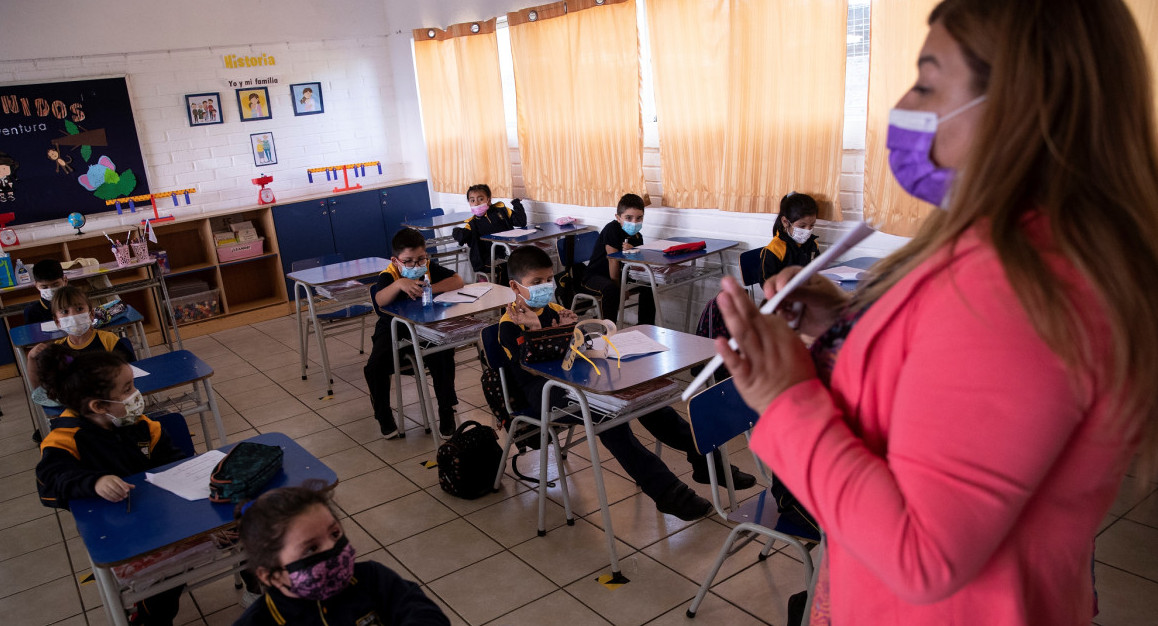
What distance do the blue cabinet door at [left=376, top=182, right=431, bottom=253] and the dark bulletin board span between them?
7.03 feet

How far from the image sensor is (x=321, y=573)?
5.54 feet

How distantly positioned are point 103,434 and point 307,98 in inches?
234

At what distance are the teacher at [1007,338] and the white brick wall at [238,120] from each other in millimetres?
7414

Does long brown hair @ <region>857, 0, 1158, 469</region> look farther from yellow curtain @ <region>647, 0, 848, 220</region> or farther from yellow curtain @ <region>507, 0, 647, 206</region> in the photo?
yellow curtain @ <region>507, 0, 647, 206</region>

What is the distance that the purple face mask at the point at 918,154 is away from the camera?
77 centimetres

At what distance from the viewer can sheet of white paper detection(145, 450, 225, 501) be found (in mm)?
2193

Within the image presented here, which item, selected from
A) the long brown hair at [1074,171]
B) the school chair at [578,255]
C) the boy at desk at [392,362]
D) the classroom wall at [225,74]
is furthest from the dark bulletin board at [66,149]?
the long brown hair at [1074,171]

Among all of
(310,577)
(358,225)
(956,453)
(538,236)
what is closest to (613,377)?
(310,577)

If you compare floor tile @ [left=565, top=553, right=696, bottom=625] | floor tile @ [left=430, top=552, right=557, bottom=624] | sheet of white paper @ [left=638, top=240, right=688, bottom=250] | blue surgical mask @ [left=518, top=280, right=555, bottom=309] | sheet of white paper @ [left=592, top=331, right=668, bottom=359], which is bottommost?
floor tile @ [left=430, top=552, right=557, bottom=624]

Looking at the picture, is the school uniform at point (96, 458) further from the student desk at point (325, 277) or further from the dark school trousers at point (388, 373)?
the student desk at point (325, 277)

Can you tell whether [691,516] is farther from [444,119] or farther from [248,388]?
[444,119]

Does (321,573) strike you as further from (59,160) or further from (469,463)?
(59,160)

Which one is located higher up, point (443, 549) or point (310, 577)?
point (310, 577)

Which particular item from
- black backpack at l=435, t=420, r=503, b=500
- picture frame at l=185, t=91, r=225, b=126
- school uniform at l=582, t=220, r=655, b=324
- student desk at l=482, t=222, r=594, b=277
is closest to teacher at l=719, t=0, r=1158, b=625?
black backpack at l=435, t=420, r=503, b=500
